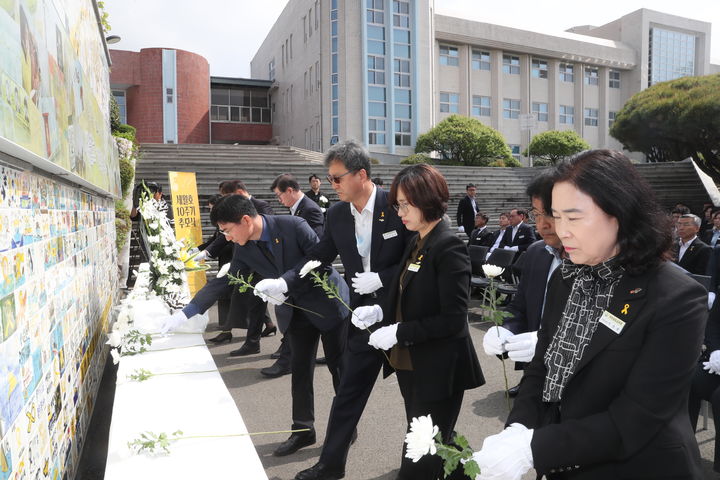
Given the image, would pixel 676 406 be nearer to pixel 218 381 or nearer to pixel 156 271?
pixel 218 381

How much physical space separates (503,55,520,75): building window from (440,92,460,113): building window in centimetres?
484

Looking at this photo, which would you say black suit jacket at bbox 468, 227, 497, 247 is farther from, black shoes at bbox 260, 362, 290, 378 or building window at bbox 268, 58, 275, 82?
building window at bbox 268, 58, 275, 82

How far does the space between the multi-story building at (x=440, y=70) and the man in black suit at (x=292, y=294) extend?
2756 centimetres

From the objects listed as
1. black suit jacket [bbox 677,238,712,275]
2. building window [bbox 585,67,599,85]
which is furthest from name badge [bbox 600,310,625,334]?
building window [bbox 585,67,599,85]

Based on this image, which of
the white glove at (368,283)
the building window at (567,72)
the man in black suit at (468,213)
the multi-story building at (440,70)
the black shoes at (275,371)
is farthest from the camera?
the building window at (567,72)

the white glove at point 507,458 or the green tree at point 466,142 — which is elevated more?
the green tree at point 466,142

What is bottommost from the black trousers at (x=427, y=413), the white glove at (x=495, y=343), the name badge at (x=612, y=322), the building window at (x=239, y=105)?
the black trousers at (x=427, y=413)

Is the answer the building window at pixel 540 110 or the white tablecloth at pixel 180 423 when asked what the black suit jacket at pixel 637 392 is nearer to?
the white tablecloth at pixel 180 423

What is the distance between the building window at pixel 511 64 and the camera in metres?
39.3

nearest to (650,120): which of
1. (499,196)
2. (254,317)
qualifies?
(499,196)

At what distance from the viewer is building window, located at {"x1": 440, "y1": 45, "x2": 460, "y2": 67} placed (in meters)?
36.9

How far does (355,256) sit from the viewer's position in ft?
10.9

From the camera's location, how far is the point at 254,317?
628 cm

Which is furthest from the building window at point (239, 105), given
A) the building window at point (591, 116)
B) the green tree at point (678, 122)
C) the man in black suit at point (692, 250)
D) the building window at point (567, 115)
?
the man in black suit at point (692, 250)
